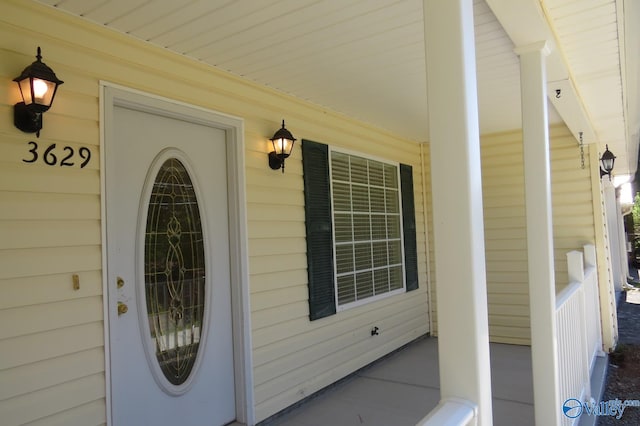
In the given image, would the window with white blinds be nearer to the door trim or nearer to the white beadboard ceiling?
the white beadboard ceiling

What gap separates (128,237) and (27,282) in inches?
22.8

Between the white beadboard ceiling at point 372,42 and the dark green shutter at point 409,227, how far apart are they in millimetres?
1546

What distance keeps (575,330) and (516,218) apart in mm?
2474

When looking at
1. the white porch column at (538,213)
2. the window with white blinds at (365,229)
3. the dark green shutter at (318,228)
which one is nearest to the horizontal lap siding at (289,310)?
the dark green shutter at (318,228)

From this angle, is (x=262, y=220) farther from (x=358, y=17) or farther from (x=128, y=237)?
(x=358, y=17)

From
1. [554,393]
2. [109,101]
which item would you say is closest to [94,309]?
[109,101]

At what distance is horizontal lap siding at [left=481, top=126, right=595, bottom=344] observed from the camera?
5.00 m

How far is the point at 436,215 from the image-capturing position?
4.34ft

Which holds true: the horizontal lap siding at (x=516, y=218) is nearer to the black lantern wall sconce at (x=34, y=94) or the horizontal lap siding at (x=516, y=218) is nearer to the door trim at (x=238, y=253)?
the door trim at (x=238, y=253)

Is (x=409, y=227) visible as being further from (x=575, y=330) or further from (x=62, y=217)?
(x=62, y=217)

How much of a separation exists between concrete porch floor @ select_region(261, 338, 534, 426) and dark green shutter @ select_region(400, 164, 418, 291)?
967 mm

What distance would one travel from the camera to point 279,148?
131 inches

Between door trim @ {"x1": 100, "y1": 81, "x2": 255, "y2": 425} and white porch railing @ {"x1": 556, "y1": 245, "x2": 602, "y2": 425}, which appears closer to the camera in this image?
white porch railing @ {"x1": 556, "y1": 245, "x2": 602, "y2": 425}

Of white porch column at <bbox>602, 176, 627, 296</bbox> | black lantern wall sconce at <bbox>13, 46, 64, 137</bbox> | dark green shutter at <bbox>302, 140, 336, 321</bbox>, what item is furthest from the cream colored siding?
white porch column at <bbox>602, 176, 627, 296</bbox>
